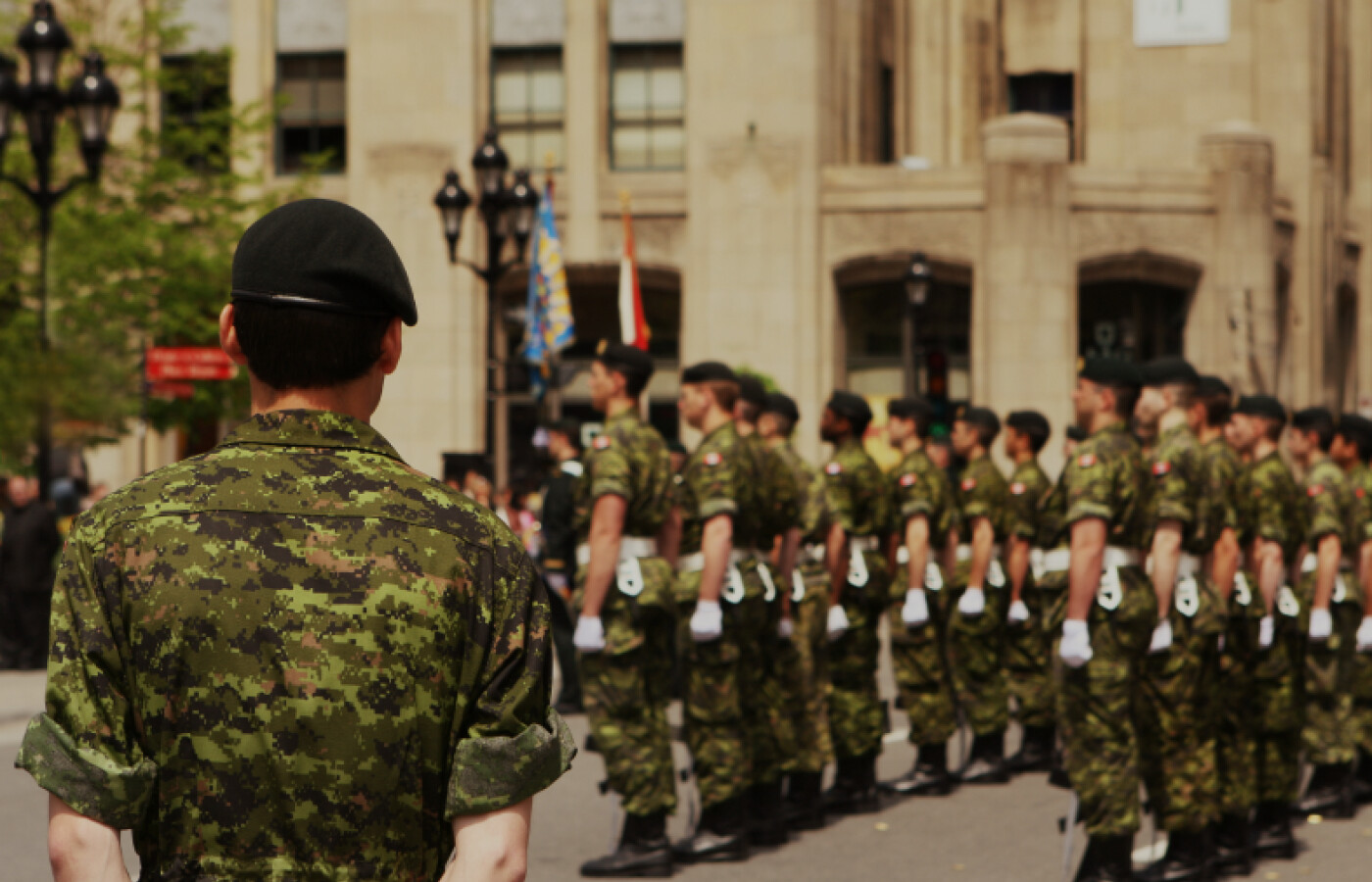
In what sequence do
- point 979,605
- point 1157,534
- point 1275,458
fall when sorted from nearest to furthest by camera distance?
point 1157,534
point 1275,458
point 979,605

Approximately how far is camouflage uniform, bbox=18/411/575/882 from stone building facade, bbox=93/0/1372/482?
30.5 metres

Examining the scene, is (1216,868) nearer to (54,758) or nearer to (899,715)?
→ (899,715)

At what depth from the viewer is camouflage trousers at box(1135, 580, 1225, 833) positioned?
8.12 metres

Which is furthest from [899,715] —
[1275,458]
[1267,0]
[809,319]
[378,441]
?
[1267,0]

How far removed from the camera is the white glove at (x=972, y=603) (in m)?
11.4

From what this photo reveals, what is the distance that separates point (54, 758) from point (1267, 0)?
3884cm

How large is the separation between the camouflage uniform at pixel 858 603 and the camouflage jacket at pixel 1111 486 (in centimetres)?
253

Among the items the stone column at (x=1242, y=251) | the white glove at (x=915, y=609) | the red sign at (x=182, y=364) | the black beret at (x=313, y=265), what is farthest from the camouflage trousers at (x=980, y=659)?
the stone column at (x=1242, y=251)

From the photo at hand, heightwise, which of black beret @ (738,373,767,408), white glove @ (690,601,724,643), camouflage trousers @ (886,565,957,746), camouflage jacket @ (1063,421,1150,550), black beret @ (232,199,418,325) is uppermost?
black beret @ (232,199,418,325)

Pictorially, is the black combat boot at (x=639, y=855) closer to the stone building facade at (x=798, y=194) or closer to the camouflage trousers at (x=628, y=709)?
the camouflage trousers at (x=628, y=709)

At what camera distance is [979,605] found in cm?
1142

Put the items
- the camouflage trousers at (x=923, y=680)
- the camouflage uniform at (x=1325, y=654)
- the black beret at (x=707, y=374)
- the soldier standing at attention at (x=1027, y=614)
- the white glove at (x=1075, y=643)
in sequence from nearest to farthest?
the white glove at (x=1075, y=643) < the black beret at (x=707, y=374) < the camouflage uniform at (x=1325, y=654) < the camouflage trousers at (x=923, y=680) < the soldier standing at attention at (x=1027, y=614)

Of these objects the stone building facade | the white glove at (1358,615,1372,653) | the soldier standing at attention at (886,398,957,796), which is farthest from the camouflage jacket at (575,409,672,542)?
the stone building facade

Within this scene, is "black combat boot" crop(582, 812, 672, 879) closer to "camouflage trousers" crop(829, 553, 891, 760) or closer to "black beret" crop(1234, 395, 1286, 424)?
"camouflage trousers" crop(829, 553, 891, 760)
